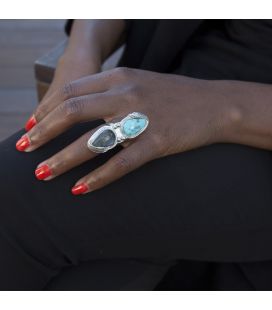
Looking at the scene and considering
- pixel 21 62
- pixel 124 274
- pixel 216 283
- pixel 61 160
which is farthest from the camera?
pixel 21 62

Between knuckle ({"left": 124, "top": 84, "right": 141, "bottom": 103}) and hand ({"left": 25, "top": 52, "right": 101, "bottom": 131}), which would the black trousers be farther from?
hand ({"left": 25, "top": 52, "right": 101, "bottom": 131})

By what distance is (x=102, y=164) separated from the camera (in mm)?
707

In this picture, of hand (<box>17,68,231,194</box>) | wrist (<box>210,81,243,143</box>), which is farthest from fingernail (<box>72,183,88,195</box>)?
wrist (<box>210,81,243,143</box>)

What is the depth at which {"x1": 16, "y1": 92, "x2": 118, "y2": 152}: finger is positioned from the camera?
2.30 feet

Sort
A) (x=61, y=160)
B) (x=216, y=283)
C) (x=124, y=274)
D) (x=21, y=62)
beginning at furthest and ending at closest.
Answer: (x=21, y=62) < (x=216, y=283) < (x=124, y=274) < (x=61, y=160)

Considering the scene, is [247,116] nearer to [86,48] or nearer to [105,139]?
[105,139]

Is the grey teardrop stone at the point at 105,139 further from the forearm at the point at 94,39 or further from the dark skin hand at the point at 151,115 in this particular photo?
the forearm at the point at 94,39

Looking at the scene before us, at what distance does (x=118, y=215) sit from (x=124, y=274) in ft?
0.49

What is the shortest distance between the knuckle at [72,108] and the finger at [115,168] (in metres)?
0.09

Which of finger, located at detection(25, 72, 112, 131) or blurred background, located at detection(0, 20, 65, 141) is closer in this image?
finger, located at detection(25, 72, 112, 131)

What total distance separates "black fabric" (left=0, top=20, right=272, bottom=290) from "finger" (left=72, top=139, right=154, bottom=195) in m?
0.02

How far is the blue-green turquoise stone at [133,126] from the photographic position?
2.24ft
